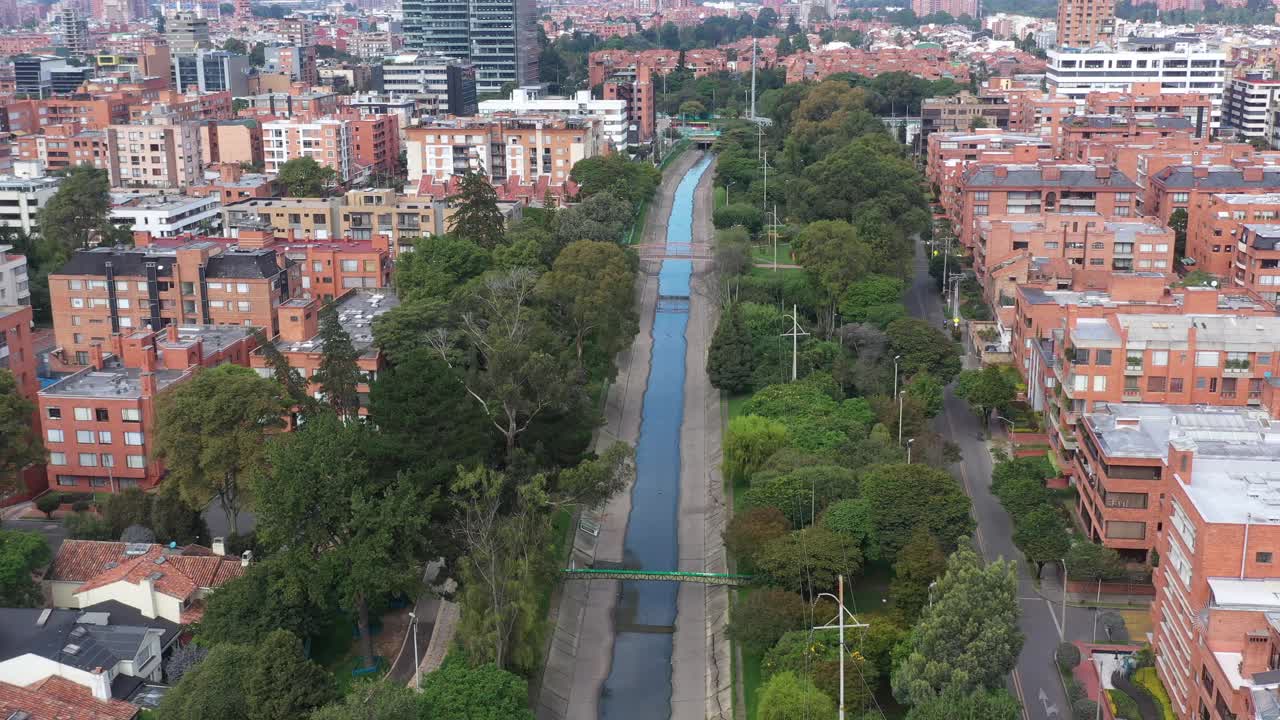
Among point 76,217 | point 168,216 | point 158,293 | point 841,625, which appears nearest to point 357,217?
point 168,216

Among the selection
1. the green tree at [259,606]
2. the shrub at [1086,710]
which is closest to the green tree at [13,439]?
the green tree at [259,606]

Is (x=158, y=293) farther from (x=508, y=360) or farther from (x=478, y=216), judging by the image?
(x=508, y=360)

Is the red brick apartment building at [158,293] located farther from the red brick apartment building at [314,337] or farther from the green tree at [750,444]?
the green tree at [750,444]

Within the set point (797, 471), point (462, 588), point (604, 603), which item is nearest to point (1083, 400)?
point (797, 471)

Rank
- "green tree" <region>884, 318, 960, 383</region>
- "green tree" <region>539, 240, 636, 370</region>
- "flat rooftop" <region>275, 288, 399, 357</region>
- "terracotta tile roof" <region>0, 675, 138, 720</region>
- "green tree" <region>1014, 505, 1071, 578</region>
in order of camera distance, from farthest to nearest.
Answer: "green tree" <region>539, 240, 636, 370</region> → "green tree" <region>884, 318, 960, 383</region> → "flat rooftop" <region>275, 288, 399, 357</region> → "green tree" <region>1014, 505, 1071, 578</region> → "terracotta tile roof" <region>0, 675, 138, 720</region>

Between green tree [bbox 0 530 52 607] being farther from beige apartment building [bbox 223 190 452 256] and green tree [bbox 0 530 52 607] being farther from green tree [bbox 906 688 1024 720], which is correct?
beige apartment building [bbox 223 190 452 256]

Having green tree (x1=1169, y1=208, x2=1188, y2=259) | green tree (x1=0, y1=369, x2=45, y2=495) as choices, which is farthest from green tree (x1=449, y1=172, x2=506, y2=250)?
green tree (x1=1169, y1=208, x2=1188, y2=259)
